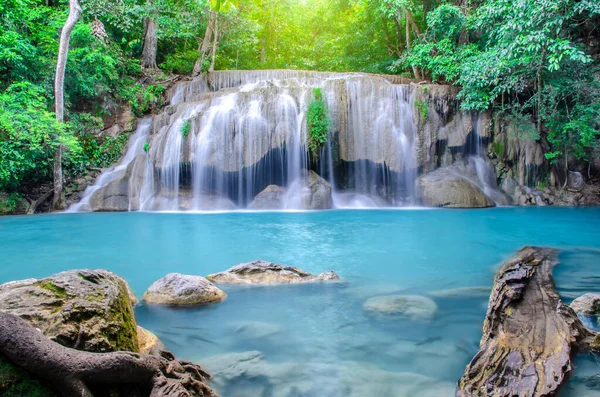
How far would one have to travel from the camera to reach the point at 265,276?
14.9ft

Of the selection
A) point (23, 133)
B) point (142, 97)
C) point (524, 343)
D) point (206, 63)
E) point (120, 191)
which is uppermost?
point (206, 63)

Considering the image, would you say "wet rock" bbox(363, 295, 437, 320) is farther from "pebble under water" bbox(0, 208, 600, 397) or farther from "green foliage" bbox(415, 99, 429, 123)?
"green foliage" bbox(415, 99, 429, 123)

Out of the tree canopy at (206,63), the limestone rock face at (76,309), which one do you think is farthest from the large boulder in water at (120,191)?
the limestone rock face at (76,309)

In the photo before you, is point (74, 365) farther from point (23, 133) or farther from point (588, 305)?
point (23, 133)

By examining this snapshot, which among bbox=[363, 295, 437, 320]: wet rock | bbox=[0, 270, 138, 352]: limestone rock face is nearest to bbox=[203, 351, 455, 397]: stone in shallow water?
bbox=[0, 270, 138, 352]: limestone rock face

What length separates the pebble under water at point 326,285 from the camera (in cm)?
248

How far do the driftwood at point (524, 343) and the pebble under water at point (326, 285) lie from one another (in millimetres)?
168

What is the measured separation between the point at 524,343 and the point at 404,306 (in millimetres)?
1353

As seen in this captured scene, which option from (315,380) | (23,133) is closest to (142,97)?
(23,133)

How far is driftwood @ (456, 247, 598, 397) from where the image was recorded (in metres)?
2.04

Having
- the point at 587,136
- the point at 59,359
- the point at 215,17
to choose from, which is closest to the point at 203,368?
the point at 59,359

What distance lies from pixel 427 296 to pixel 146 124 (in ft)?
49.3

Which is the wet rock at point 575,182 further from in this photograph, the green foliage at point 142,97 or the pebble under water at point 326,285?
the green foliage at point 142,97

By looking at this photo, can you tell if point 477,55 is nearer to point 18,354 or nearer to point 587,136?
point 587,136
